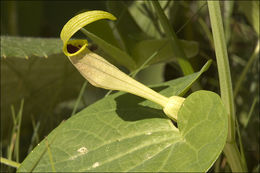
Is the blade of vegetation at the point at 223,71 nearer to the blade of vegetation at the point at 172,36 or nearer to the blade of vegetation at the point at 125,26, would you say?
the blade of vegetation at the point at 172,36

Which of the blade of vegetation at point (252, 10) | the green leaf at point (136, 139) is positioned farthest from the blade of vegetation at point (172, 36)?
the blade of vegetation at point (252, 10)

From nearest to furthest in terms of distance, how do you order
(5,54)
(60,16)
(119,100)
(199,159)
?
(199,159), (119,100), (5,54), (60,16)

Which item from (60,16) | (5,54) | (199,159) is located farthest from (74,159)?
(60,16)

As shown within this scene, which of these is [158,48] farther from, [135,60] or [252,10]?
[252,10]

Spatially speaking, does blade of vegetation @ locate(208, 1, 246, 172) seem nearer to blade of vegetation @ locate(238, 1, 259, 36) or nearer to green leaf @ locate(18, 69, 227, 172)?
green leaf @ locate(18, 69, 227, 172)

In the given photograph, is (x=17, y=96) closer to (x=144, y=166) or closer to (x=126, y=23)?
(x=126, y=23)

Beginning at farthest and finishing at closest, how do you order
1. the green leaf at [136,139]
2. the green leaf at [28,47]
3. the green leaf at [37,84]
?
1. the green leaf at [37,84]
2. the green leaf at [28,47]
3. the green leaf at [136,139]
